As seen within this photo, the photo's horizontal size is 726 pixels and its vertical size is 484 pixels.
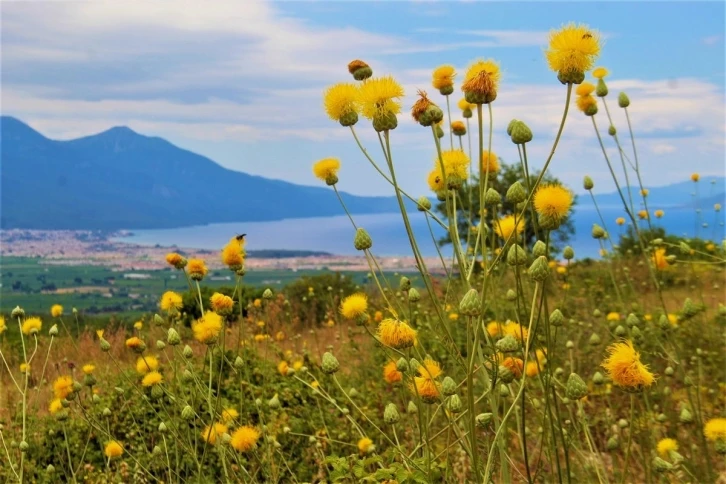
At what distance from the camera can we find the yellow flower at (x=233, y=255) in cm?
278

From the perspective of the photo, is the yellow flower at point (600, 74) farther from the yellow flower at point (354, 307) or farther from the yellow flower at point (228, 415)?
the yellow flower at point (228, 415)

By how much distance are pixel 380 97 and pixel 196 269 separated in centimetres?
158

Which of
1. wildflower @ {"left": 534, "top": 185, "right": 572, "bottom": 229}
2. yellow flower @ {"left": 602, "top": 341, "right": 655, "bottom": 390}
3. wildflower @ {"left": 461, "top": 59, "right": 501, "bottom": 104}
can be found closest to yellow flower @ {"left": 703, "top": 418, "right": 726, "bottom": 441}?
yellow flower @ {"left": 602, "top": 341, "right": 655, "bottom": 390}

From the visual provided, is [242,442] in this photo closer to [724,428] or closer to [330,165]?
[330,165]

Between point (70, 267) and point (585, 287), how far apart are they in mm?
90016

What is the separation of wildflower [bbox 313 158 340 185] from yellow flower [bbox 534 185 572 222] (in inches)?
35.5

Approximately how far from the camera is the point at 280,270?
71.7 m

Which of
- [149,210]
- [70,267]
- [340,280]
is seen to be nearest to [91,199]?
[149,210]

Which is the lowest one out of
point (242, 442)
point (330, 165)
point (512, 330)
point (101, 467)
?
point (101, 467)

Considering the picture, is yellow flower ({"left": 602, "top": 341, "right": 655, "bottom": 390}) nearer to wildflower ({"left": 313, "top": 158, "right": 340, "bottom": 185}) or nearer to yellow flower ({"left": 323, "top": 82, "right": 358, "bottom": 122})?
yellow flower ({"left": 323, "top": 82, "right": 358, "bottom": 122})

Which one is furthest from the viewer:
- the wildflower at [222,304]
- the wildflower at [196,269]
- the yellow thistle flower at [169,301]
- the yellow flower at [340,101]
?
the yellow thistle flower at [169,301]

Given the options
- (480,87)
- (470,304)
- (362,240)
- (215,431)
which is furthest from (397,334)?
(215,431)

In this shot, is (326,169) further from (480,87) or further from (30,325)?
(30,325)

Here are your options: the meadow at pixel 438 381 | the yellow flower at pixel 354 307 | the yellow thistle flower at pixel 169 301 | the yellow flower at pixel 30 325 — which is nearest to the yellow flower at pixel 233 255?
the meadow at pixel 438 381
